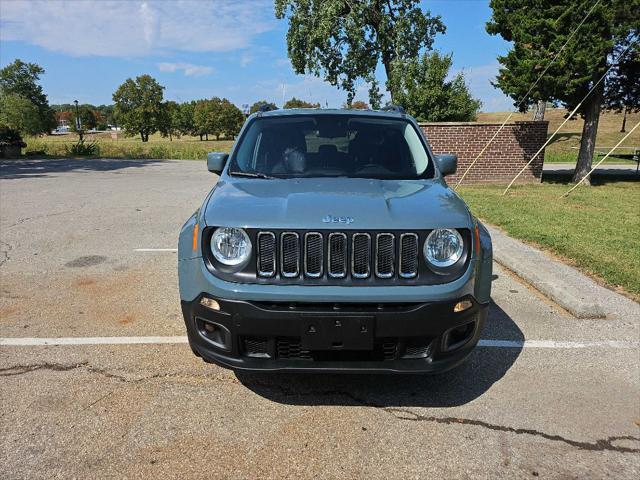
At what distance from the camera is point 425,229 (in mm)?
2777

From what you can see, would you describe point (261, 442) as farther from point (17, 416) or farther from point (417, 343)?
point (17, 416)

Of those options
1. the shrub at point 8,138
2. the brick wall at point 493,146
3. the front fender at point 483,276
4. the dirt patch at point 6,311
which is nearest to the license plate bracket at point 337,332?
the front fender at point 483,276

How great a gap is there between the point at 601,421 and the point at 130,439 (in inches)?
106

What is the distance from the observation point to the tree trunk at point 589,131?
48.5 ft

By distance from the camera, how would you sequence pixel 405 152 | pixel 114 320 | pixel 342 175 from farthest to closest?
1. pixel 114 320
2. pixel 405 152
3. pixel 342 175

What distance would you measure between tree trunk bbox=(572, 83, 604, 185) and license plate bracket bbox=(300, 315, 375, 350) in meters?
15.0

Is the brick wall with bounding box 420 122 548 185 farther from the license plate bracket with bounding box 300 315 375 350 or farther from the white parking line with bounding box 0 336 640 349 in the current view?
the license plate bracket with bounding box 300 315 375 350

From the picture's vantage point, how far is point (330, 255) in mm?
2732

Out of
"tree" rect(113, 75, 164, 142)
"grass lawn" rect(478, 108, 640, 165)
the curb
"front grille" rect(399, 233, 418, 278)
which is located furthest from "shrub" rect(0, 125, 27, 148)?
"tree" rect(113, 75, 164, 142)

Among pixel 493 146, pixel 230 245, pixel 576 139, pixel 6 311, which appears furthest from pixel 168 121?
pixel 230 245

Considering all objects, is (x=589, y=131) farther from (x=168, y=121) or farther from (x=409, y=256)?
(x=168, y=121)

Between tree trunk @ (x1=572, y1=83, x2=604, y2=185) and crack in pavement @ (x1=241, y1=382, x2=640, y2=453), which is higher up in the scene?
tree trunk @ (x1=572, y1=83, x2=604, y2=185)

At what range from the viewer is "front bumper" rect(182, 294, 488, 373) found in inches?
104

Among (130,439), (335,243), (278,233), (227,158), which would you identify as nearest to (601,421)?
(335,243)
